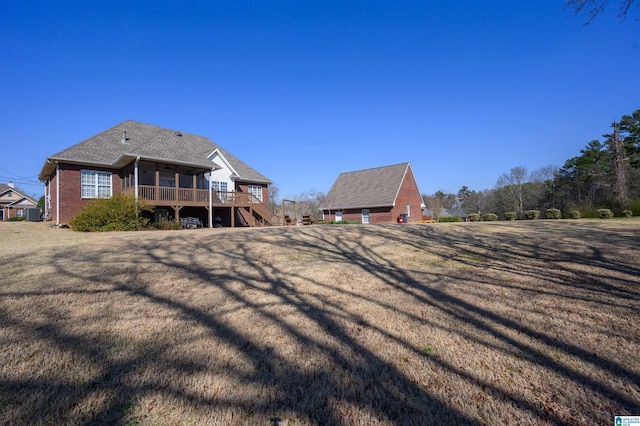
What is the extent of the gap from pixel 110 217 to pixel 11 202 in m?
55.6

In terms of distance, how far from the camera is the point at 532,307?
4.15 metres

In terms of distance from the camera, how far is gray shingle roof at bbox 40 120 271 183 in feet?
55.4

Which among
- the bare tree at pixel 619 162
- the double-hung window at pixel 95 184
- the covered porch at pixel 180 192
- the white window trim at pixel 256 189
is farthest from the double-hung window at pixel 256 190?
the bare tree at pixel 619 162

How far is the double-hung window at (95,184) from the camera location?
17.4 meters

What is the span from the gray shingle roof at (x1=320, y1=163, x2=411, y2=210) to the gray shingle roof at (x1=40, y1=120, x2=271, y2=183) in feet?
42.3

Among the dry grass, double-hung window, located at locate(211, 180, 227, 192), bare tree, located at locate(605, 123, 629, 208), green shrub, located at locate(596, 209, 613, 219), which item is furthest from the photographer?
bare tree, located at locate(605, 123, 629, 208)

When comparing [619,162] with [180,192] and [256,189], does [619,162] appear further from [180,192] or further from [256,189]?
[180,192]

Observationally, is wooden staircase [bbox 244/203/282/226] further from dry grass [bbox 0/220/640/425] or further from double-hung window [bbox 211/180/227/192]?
dry grass [bbox 0/220/640/425]

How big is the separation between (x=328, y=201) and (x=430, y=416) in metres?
33.6

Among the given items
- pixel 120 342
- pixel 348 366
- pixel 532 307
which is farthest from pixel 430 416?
pixel 120 342

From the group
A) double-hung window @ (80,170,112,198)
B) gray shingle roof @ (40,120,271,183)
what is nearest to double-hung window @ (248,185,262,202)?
gray shingle roof @ (40,120,271,183)

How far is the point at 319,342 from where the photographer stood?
11.0ft

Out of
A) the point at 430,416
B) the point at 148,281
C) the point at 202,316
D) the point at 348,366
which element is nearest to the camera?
the point at 430,416

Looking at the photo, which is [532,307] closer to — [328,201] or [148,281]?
[148,281]
